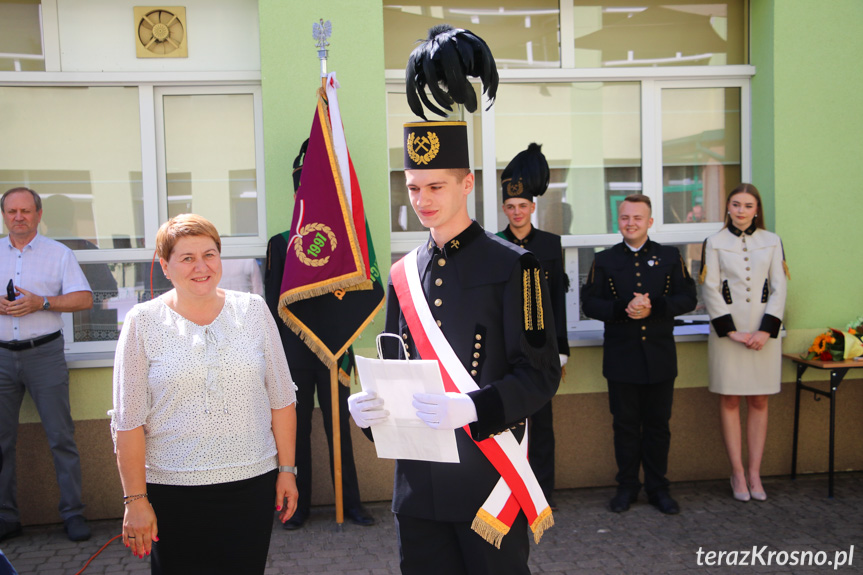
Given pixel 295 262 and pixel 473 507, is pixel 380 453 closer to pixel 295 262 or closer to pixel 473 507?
pixel 473 507

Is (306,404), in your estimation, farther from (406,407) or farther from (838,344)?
(838,344)

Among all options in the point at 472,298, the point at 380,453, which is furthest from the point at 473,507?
the point at 472,298

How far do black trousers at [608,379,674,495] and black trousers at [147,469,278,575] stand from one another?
2.88m

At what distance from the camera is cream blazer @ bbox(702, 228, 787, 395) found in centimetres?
485

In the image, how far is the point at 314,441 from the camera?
493 centimetres

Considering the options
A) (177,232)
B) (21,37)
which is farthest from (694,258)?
(21,37)

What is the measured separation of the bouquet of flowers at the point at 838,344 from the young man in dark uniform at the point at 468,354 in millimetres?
3468

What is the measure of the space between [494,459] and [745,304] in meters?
3.24

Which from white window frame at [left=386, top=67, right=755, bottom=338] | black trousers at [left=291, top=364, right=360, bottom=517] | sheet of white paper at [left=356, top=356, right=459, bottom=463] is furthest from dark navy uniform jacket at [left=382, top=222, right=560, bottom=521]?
white window frame at [left=386, top=67, right=755, bottom=338]

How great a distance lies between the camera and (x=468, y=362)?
2.21 m

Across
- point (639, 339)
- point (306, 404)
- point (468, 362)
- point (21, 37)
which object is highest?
point (21, 37)

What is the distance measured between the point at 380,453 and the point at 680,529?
2.81 metres

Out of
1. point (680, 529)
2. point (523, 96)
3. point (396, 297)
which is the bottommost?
point (680, 529)

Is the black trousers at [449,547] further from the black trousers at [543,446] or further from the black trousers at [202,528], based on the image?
the black trousers at [543,446]
